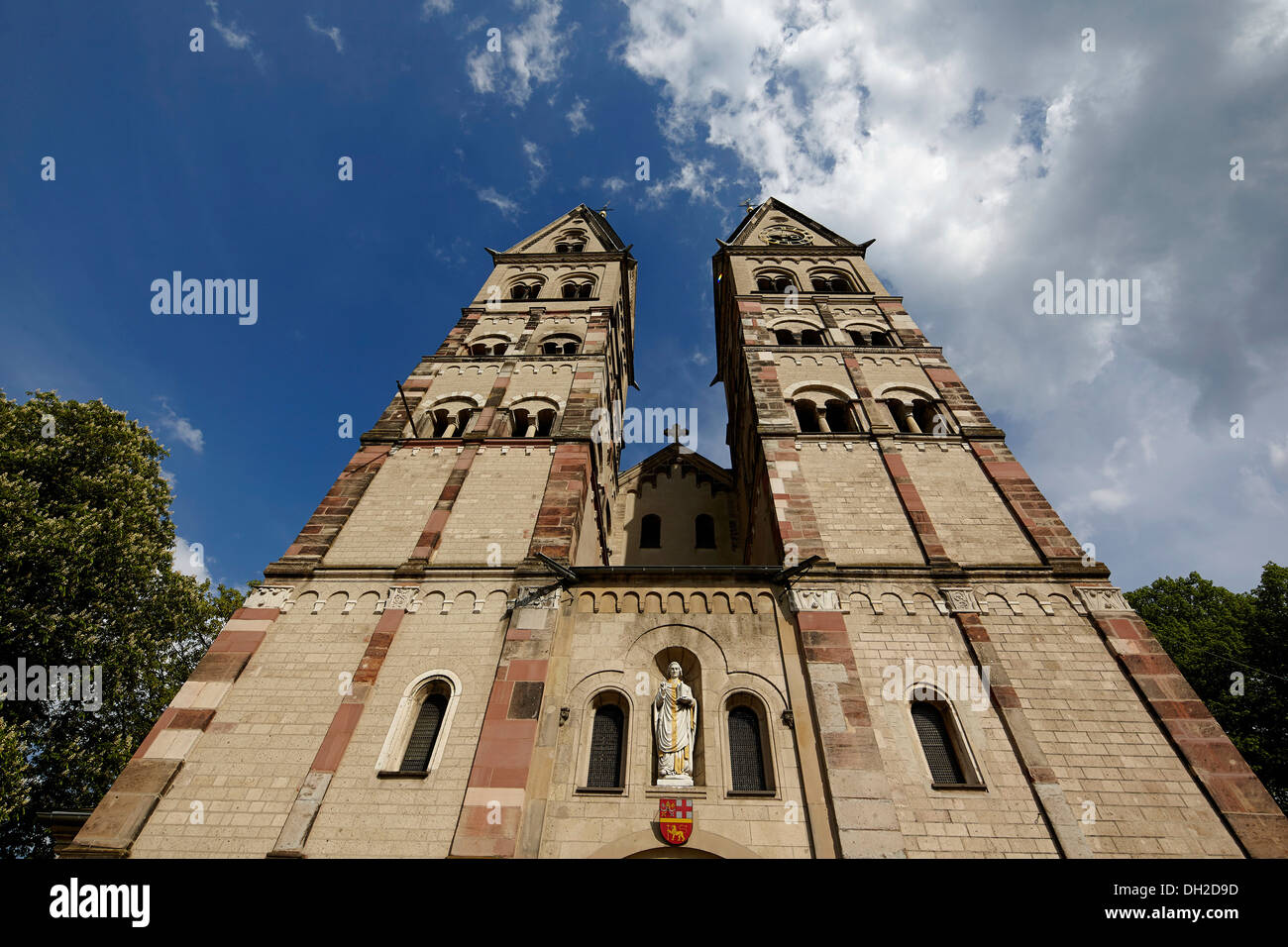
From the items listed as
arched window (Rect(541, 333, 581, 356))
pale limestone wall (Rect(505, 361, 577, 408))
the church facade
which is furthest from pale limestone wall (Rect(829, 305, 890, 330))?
pale limestone wall (Rect(505, 361, 577, 408))

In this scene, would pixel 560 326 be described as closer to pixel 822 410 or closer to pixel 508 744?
pixel 822 410

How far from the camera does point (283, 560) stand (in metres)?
12.4

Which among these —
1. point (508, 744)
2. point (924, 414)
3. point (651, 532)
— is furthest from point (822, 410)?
point (508, 744)

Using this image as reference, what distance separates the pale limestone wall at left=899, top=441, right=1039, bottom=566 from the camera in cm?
1235

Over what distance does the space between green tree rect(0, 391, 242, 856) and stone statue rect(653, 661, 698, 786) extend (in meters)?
13.0

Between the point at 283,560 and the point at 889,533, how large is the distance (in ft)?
42.4

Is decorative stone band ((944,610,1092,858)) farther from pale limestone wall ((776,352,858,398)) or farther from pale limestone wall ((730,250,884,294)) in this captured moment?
pale limestone wall ((730,250,884,294))

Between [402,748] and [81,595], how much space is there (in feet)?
36.6

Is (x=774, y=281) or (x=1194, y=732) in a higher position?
(x=774, y=281)

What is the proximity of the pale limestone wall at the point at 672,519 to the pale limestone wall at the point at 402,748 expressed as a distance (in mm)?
8314

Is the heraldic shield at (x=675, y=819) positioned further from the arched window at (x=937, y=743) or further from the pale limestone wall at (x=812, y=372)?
the pale limestone wall at (x=812, y=372)

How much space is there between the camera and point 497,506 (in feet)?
45.3

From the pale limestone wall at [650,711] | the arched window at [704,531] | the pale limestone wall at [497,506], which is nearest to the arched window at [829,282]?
the arched window at [704,531]
